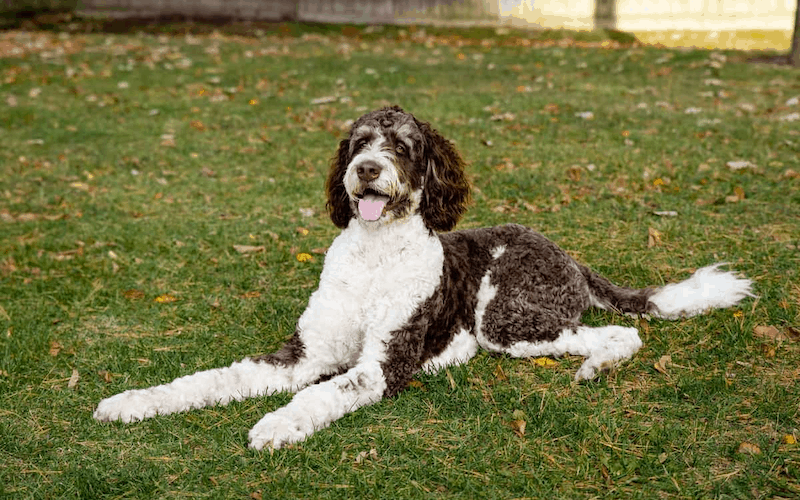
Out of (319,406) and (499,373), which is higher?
(319,406)

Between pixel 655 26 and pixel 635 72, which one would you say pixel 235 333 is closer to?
pixel 635 72

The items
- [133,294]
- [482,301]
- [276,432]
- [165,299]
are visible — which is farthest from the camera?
[133,294]

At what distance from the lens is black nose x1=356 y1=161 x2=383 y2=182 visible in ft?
12.9

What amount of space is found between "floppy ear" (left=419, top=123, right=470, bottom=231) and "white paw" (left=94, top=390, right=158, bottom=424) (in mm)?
1844

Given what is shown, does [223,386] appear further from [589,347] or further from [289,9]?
[289,9]

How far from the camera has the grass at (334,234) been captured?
11.5 feet

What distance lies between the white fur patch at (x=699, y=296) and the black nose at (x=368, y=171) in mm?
2141

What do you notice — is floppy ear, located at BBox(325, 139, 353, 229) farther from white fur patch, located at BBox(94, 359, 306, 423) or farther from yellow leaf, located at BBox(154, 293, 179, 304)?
yellow leaf, located at BBox(154, 293, 179, 304)

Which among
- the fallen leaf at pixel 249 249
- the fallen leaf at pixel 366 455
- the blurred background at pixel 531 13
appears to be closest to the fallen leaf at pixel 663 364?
the fallen leaf at pixel 366 455

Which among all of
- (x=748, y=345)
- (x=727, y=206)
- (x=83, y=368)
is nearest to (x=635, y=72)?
(x=727, y=206)

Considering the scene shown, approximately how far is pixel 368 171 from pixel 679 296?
2.34 m

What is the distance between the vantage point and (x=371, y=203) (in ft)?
13.3

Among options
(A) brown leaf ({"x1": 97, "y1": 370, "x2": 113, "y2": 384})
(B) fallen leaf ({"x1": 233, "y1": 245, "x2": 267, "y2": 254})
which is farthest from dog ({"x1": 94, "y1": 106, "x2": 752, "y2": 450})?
(B) fallen leaf ({"x1": 233, "y1": 245, "x2": 267, "y2": 254})

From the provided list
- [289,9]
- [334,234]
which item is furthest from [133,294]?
[289,9]
